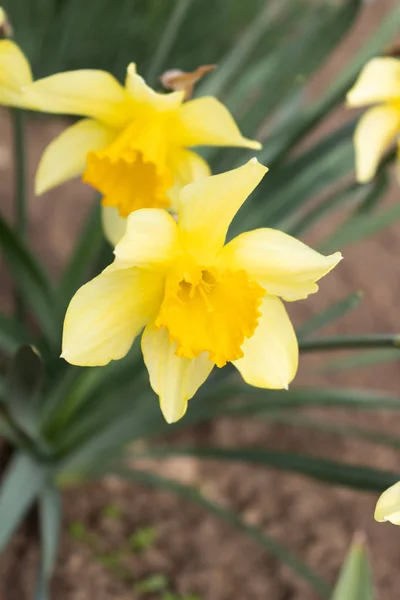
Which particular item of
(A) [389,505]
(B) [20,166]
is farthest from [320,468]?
(B) [20,166]

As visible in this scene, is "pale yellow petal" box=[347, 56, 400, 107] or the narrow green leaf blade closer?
"pale yellow petal" box=[347, 56, 400, 107]

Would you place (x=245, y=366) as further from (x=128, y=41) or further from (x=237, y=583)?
(x=128, y=41)

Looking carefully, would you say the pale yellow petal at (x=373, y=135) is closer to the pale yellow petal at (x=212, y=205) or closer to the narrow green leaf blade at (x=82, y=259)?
the pale yellow petal at (x=212, y=205)

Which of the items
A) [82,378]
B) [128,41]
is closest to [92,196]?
[128,41]

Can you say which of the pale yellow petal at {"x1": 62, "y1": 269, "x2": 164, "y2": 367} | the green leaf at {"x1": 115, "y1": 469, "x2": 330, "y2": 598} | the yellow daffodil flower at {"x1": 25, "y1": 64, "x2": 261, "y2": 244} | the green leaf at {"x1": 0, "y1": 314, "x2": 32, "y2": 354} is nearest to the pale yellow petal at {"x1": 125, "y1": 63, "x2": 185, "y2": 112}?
the yellow daffodil flower at {"x1": 25, "y1": 64, "x2": 261, "y2": 244}

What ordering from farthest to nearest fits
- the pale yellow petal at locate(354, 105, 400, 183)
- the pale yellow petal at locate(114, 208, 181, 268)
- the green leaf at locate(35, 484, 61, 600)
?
1. the green leaf at locate(35, 484, 61, 600)
2. the pale yellow petal at locate(354, 105, 400, 183)
3. the pale yellow petal at locate(114, 208, 181, 268)

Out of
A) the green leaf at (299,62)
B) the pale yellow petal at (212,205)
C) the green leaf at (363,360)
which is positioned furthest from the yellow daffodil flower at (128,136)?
the green leaf at (363,360)

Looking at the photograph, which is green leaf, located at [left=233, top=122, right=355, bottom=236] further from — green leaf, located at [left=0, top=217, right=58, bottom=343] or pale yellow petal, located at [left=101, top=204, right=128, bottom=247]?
green leaf, located at [left=0, top=217, right=58, bottom=343]

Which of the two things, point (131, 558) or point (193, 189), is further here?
point (131, 558)
